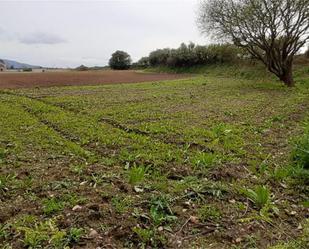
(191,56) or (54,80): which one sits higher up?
(191,56)

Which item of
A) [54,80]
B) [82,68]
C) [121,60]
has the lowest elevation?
[54,80]

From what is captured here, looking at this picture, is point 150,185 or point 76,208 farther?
point 150,185

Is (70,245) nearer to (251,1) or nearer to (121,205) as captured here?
(121,205)

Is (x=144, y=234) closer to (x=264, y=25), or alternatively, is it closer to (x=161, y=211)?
(x=161, y=211)

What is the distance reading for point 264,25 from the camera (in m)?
21.1

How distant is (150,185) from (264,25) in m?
19.0

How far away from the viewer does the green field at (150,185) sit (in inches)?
147

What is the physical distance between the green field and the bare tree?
13.2 meters

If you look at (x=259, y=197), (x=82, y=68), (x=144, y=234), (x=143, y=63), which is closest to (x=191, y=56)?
(x=143, y=63)

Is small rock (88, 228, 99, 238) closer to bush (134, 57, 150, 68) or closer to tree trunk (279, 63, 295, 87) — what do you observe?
tree trunk (279, 63, 295, 87)

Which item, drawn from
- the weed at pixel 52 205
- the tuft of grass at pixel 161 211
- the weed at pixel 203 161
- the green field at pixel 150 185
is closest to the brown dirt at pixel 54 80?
the green field at pixel 150 185

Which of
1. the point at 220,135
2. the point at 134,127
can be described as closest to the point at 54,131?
the point at 134,127

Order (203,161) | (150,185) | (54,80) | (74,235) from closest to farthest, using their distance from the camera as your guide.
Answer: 1. (74,235)
2. (150,185)
3. (203,161)
4. (54,80)

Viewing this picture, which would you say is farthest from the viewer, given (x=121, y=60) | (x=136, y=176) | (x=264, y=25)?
(x=121, y=60)
